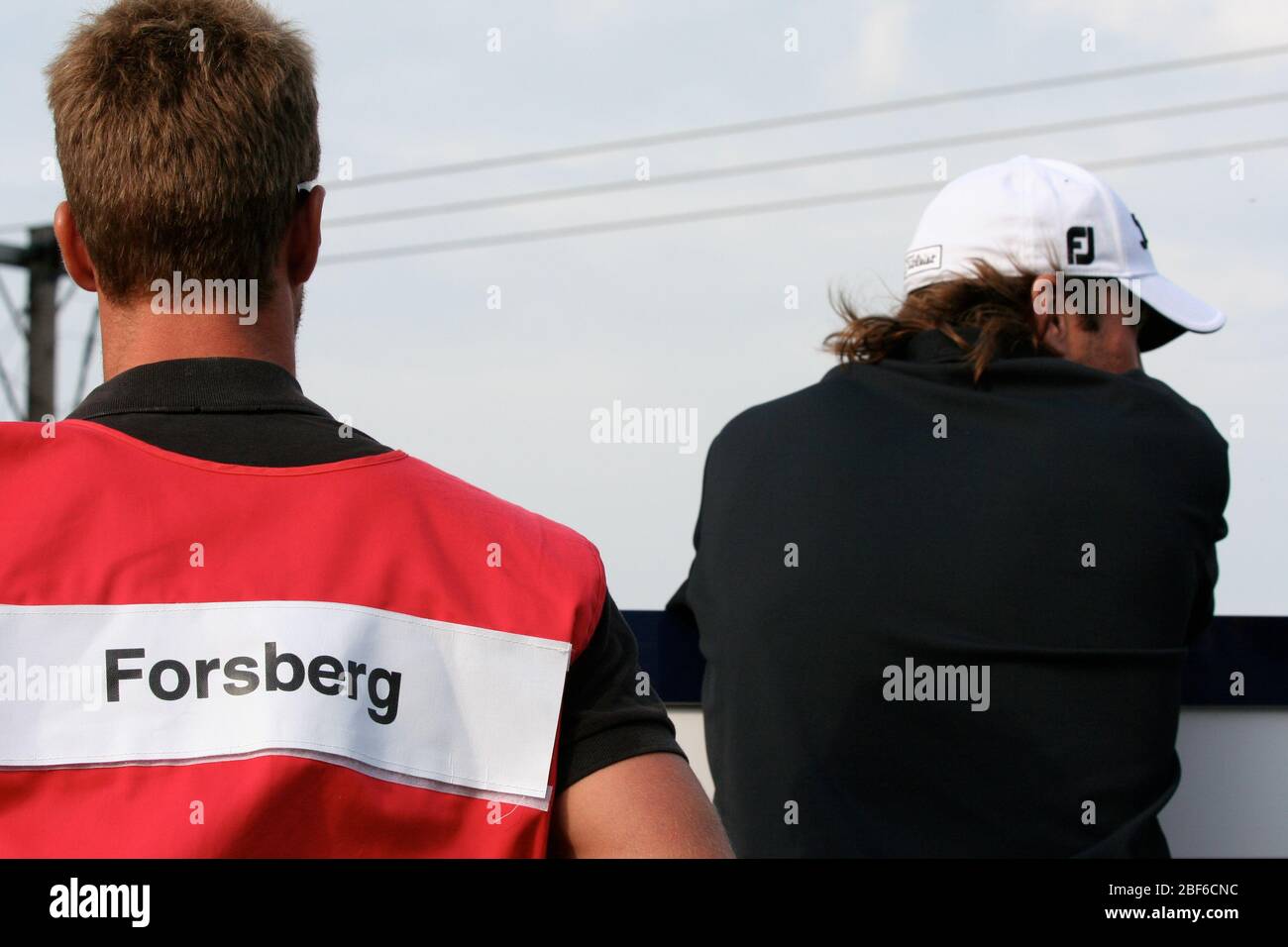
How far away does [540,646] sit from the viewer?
1.30 m

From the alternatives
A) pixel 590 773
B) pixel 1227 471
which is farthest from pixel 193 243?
pixel 1227 471

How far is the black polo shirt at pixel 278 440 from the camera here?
4.33ft

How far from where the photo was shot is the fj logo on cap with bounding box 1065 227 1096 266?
252 cm

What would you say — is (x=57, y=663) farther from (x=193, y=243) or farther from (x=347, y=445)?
(x=193, y=243)

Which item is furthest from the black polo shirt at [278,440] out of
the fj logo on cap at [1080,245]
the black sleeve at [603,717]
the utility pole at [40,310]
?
the utility pole at [40,310]

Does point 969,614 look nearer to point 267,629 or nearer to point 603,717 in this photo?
point 603,717

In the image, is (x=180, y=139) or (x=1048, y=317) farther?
(x=1048, y=317)

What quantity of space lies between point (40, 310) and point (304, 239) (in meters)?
17.8

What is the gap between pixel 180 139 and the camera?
1466mm
